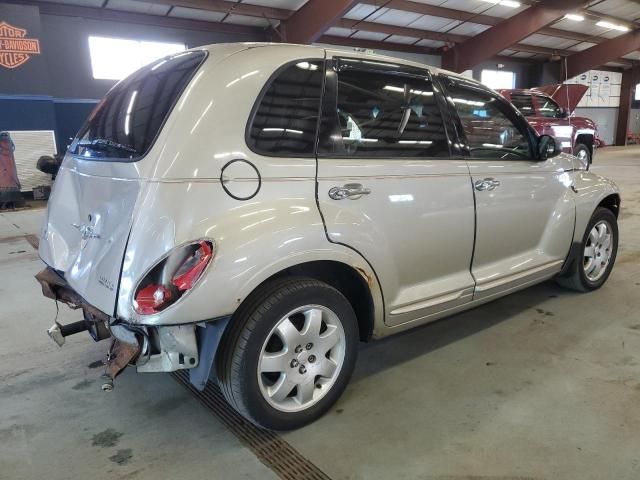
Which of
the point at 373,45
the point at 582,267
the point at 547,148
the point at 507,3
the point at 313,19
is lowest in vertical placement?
the point at 582,267

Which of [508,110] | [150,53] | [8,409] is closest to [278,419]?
[8,409]

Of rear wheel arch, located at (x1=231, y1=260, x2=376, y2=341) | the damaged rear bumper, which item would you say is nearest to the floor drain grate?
the damaged rear bumper

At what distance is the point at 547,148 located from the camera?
122 inches

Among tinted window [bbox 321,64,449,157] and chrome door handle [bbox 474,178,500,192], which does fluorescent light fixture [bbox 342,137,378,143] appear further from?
chrome door handle [bbox 474,178,500,192]

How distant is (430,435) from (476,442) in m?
0.19

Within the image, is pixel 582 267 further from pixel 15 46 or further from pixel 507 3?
pixel 507 3

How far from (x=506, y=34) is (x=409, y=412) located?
16746mm

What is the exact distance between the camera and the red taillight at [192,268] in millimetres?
1740

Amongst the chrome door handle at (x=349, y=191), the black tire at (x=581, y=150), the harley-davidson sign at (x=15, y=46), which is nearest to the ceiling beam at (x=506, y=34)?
the black tire at (x=581, y=150)

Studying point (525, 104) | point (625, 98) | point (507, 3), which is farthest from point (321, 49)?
point (625, 98)

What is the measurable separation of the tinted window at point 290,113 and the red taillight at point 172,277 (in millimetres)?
491

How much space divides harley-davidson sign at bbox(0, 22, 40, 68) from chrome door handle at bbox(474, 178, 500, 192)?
1079 cm

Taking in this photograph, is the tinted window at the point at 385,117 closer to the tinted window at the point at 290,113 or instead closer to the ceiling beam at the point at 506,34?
the tinted window at the point at 290,113

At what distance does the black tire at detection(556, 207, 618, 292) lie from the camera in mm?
3574
